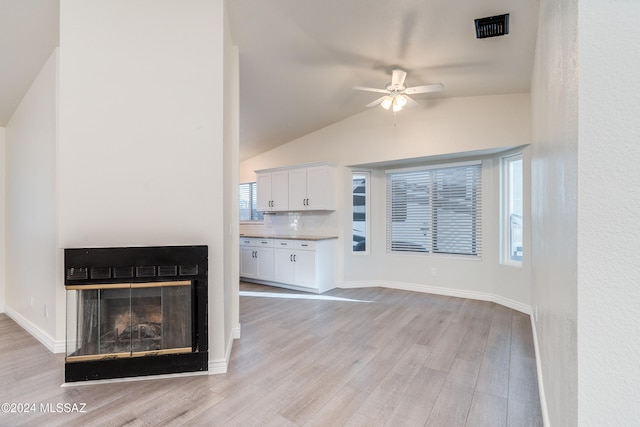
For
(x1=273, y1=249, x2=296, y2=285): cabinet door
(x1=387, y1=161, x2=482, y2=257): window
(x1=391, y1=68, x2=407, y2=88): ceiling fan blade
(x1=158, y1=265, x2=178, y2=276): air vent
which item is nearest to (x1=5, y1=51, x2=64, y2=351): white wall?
(x1=158, y1=265, x2=178, y2=276): air vent

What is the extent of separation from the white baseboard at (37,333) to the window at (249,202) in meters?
3.77

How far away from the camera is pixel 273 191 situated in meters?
5.70

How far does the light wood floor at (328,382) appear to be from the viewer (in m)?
1.82

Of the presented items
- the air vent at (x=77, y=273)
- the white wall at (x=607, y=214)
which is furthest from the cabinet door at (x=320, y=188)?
the white wall at (x=607, y=214)

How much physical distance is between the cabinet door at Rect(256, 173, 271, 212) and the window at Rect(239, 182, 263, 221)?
607 mm

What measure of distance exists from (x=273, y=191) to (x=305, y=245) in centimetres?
137

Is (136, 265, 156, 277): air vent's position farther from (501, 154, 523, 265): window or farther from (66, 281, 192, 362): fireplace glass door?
(501, 154, 523, 265): window

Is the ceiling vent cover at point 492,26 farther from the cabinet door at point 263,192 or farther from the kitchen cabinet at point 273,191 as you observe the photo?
the cabinet door at point 263,192

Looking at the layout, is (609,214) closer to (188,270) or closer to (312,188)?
(188,270)

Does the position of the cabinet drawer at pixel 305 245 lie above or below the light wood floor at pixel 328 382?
above

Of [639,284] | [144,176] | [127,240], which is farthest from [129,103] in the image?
[639,284]

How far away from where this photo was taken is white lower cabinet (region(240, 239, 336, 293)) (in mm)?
4852

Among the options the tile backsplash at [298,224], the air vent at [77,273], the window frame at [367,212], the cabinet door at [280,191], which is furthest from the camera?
the cabinet door at [280,191]

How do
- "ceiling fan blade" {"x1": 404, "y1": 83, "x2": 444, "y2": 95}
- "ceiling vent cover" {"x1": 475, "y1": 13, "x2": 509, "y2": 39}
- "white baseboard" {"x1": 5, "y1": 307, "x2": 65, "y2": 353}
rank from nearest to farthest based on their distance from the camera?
"ceiling vent cover" {"x1": 475, "y1": 13, "x2": 509, "y2": 39}, "white baseboard" {"x1": 5, "y1": 307, "x2": 65, "y2": 353}, "ceiling fan blade" {"x1": 404, "y1": 83, "x2": 444, "y2": 95}
